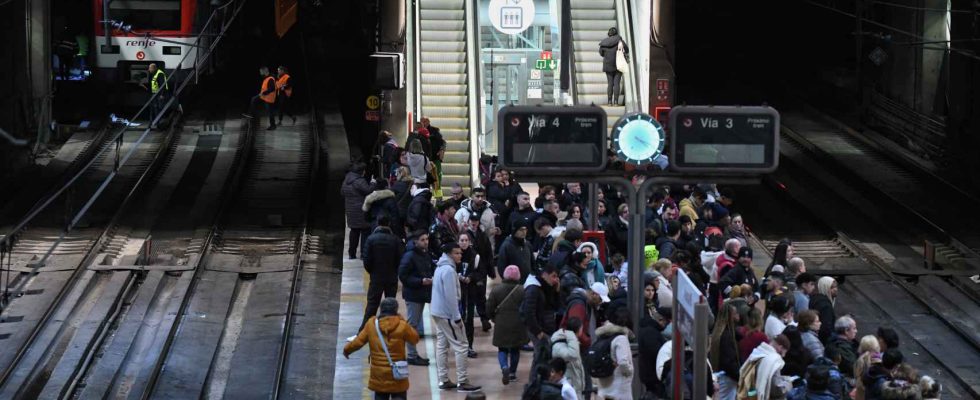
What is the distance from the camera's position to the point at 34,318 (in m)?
20.2

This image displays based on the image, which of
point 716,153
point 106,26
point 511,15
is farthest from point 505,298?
point 106,26

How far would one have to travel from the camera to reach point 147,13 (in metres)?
36.5

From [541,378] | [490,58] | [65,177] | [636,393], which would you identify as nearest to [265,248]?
→ [65,177]

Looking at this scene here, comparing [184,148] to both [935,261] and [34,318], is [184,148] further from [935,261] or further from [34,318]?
[935,261]

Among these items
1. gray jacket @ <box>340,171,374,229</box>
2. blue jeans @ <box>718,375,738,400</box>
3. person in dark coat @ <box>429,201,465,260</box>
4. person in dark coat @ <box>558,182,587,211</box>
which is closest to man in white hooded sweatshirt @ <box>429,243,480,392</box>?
person in dark coat @ <box>429,201,465,260</box>

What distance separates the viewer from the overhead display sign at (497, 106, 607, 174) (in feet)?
43.7

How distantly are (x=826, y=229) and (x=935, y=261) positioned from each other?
280 centimetres

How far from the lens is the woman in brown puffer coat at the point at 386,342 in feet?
45.3

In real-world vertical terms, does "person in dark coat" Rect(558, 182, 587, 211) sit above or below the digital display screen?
below

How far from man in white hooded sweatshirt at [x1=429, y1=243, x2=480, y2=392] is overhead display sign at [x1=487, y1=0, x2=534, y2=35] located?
11711mm

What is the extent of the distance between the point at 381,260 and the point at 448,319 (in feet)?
6.34

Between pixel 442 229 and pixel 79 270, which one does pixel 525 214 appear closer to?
pixel 442 229

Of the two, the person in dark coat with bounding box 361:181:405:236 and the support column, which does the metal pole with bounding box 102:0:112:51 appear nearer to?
the support column

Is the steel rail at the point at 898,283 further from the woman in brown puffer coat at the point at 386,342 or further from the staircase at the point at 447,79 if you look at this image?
the woman in brown puffer coat at the point at 386,342
